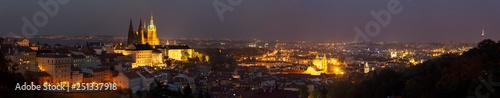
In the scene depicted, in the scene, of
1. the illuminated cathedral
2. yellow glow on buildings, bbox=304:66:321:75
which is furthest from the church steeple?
yellow glow on buildings, bbox=304:66:321:75

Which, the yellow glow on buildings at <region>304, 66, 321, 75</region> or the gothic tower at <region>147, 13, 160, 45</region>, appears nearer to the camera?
the yellow glow on buildings at <region>304, 66, 321, 75</region>

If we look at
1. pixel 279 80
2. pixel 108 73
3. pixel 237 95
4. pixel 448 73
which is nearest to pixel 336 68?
pixel 279 80

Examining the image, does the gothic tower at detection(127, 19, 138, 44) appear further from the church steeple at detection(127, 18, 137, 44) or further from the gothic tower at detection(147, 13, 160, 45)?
the gothic tower at detection(147, 13, 160, 45)

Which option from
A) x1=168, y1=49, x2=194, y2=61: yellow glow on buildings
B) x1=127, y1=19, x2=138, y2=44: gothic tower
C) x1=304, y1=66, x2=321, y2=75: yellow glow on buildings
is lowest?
x1=304, y1=66, x2=321, y2=75: yellow glow on buildings

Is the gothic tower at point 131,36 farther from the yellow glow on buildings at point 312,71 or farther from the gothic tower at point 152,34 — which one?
the yellow glow on buildings at point 312,71

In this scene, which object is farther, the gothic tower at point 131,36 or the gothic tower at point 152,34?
the gothic tower at point 152,34

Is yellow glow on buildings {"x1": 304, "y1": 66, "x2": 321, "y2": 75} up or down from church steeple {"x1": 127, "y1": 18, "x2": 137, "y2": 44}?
down

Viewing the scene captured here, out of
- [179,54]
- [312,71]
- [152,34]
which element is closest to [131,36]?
[179,54]

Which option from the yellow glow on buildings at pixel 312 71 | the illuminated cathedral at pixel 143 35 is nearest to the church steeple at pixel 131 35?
the illuminated cathedral at pixel 143 35

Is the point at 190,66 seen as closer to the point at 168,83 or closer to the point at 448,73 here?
the point at 168,83
